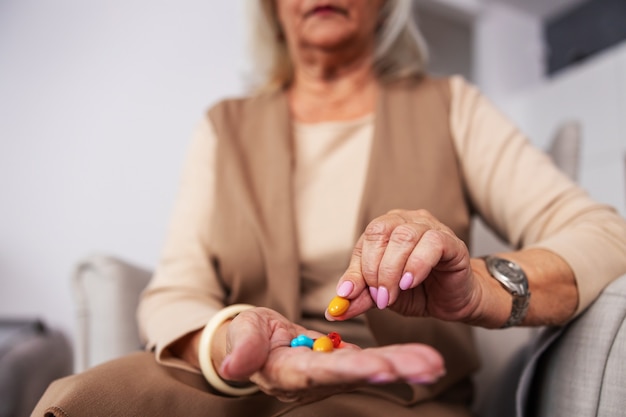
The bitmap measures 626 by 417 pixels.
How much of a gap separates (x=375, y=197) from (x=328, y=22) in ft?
1.16

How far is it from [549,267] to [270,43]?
83cm

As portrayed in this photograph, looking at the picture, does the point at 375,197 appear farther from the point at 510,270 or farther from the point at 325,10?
the point at 325,10

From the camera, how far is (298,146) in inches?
39.9

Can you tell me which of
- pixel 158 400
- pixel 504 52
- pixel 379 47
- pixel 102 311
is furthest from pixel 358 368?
pixel 504 52

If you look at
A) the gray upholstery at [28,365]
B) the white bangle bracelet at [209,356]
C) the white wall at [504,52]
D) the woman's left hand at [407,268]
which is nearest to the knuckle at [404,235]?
the woman's left hand at [407,268]

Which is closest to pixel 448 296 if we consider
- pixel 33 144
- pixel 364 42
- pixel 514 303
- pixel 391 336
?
pixel 514 303

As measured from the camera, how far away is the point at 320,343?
0.48 m

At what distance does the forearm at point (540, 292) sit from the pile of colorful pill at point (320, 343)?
0.19 m

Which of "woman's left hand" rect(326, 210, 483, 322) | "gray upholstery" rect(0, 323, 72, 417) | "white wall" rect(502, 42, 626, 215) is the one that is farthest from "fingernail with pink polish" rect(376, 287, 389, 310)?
"white wall" rect(502, 42, 626, 215)

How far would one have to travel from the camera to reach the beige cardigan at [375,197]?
0.81m

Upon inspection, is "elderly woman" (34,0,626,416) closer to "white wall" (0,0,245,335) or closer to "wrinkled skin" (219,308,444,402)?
"wrinkled skin" (219,308,444,402)

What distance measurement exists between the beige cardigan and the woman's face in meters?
0.13

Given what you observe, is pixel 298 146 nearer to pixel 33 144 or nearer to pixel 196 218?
pixel 196 218

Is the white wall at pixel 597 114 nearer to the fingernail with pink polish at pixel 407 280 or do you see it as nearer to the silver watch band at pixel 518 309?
the silver watch band at pixel 518 309
